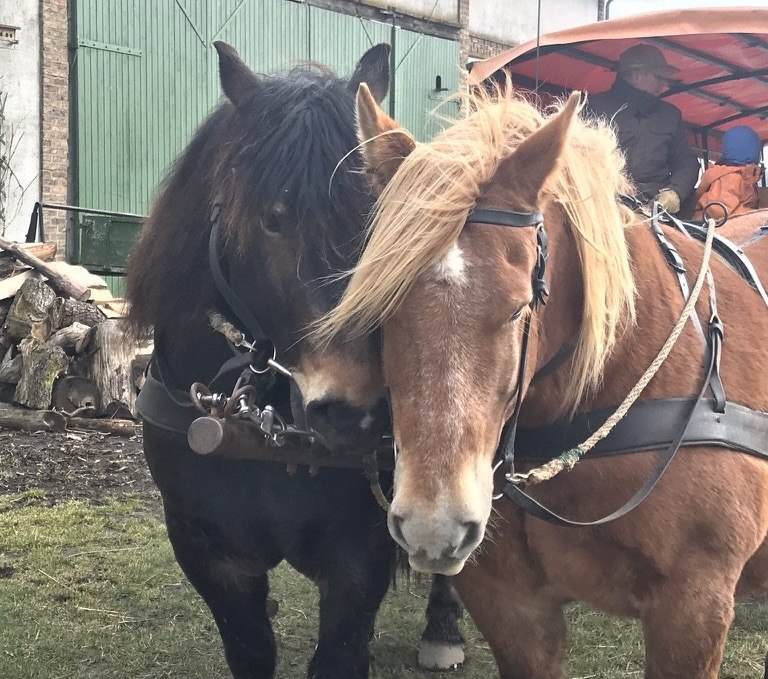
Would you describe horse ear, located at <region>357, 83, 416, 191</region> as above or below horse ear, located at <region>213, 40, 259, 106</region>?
below

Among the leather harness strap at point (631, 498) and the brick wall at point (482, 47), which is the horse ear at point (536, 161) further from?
the brick wall at point (482, 47)

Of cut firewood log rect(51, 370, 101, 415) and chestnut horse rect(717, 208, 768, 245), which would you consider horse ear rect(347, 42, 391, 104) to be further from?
cut firewood log rect(51, 370, 101, 415)

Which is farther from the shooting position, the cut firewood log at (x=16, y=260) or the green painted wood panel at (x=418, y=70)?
the green painted wood panel at (x=418, y=70)

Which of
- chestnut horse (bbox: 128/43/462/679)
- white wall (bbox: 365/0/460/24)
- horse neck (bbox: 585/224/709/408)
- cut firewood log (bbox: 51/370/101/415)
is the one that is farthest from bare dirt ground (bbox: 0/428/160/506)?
white wall (bbox: 365/0/460/24)

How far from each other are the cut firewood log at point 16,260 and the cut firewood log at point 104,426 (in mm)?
1710

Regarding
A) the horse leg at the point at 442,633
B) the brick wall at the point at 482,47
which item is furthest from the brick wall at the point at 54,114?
the horse leg at the point at 442,633

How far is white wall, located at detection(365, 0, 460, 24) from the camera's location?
459 inches

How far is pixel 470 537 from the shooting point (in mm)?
1416

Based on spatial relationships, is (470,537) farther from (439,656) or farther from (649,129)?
(649,129)

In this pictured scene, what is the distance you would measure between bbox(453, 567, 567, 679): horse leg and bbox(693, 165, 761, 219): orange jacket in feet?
8.79

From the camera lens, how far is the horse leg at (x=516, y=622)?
2.07 metres

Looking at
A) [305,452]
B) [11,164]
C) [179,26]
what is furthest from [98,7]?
[305,452]

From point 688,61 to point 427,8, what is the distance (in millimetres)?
7904

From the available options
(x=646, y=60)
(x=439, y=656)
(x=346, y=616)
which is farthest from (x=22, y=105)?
(x=346, y=616)
